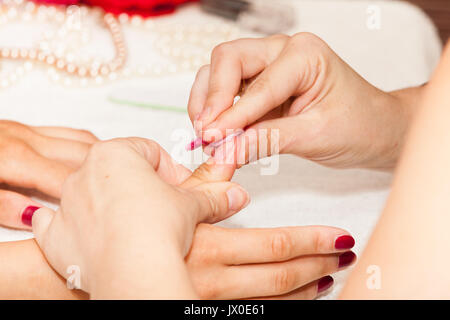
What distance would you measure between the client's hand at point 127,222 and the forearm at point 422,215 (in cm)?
15

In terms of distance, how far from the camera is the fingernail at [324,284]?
2.15 ft

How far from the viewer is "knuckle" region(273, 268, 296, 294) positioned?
2.03 feet

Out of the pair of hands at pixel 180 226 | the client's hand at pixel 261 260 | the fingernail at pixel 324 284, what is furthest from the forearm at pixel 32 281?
the fingernail at pixel 324 284

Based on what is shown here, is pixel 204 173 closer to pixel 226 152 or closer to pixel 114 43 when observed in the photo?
pixel 226 152

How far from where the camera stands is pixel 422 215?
364 mm

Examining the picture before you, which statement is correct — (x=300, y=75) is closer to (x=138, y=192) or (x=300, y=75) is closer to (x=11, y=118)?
(x=138, y=192)

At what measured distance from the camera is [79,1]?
1082mm

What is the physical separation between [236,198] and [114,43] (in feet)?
1.63

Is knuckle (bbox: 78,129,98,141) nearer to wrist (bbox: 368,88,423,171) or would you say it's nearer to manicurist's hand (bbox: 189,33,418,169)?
manicurist's hand (bbox: 189,33,418,169)

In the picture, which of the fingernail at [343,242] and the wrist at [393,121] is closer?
the fingernail at [343,242]

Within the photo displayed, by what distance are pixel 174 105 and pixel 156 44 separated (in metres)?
0.17

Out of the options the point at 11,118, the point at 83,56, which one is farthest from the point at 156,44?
the point at 11,118

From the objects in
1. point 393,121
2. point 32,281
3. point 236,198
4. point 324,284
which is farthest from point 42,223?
point 393,121

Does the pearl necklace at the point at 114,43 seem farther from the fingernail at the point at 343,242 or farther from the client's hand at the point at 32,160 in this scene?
the fingernail at the point at 343,242
